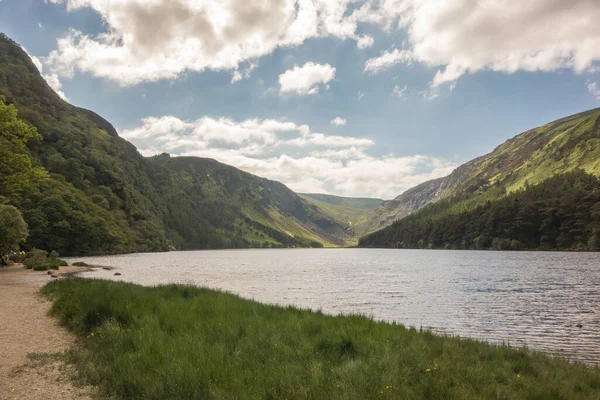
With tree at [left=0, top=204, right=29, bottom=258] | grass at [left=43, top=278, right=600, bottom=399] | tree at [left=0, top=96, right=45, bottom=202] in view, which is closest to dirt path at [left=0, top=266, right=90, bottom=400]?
grass at [left=43, top=278, right=600, bottom=399]

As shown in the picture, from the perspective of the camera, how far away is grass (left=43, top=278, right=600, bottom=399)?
31.1 ft

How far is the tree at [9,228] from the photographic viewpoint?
49.8 meters

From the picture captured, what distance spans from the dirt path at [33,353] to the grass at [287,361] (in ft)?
2.12

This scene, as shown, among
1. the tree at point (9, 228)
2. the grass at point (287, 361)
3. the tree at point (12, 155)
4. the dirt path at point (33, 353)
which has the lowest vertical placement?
the dirt path at point (33, 353)

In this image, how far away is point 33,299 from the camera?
2545 centimetres

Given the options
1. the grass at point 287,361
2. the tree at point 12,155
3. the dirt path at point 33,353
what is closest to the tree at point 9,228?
the tree at point 12,155

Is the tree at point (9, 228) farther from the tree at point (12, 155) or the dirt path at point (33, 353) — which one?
the dirt path at point (33, 353)

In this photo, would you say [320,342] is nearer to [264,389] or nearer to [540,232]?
[264,389]

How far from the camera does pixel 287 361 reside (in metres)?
11.8

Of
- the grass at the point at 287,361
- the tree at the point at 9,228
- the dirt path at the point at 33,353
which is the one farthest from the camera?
the tree at the point at 9,228

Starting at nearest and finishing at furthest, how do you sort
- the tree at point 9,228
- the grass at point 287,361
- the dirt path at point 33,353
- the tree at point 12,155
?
1. the grass at point 287,361
2. the dirt path at point 33,353
3. the tree at point 12,155
4. the tree at point 9,228

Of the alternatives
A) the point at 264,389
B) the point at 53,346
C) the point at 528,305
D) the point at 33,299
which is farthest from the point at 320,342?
the point at 528,305

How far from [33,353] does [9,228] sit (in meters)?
47.8

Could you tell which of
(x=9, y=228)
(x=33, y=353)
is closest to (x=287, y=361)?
(x=33, y=353)
